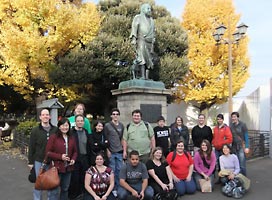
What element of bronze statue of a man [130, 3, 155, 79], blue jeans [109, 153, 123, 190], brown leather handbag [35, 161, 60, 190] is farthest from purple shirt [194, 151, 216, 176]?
bronze statue of a man [130, 3, 155, 79]

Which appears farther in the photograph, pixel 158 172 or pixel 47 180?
pixel 158 172

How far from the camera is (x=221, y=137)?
22.8 ft

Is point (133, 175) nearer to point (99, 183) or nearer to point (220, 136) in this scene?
point (99, 183)

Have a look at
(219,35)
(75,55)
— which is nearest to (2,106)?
(75,55)

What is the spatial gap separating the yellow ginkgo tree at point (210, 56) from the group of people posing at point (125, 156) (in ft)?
45.7

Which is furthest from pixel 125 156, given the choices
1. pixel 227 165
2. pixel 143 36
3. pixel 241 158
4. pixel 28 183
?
pixel 143 36

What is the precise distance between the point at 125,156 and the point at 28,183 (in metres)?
2.72

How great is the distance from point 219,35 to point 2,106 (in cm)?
1760

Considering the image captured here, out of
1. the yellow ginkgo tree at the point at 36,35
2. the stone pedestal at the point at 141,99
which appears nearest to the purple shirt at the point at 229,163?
the stone pedestal at the point at 141,99

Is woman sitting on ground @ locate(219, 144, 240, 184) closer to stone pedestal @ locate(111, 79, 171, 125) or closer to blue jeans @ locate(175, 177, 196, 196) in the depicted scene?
blue jeans @ locate(175, 177, 196, 196)

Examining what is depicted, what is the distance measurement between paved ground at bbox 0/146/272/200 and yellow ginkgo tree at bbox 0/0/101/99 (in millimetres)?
5339

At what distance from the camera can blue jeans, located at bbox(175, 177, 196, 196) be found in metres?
5.92

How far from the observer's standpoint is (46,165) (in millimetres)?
4613

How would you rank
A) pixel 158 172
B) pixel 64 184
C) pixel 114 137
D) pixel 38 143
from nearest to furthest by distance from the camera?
pixel 38 143 < pixel 64 184 < pixel 158 172 < pixel 114 137
